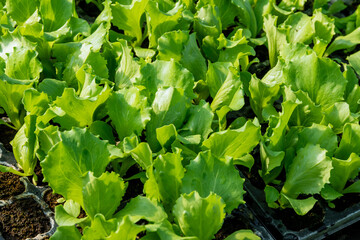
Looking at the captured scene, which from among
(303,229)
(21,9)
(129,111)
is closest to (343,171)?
(303,229)

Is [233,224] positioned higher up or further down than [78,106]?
further down

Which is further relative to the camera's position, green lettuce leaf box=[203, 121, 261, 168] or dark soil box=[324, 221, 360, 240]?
dark soil box=[324, 221, 360, 240]

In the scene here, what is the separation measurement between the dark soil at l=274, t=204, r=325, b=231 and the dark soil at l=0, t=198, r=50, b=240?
64 cm

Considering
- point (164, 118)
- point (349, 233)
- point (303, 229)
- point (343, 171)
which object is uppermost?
point (164, 118)

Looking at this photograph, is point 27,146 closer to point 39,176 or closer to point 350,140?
point 39,176

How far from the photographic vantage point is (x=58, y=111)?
48.3 inches

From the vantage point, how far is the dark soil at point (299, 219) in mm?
1333

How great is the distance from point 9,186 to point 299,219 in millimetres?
810

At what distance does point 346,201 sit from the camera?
143 cm

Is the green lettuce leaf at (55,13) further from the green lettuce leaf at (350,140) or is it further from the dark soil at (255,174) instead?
the green lettuce leaf at (350,140)

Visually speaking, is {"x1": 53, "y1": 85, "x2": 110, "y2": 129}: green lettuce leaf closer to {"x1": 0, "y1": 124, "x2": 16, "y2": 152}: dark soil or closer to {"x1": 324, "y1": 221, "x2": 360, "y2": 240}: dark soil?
{"x1": 0, "y1": 124, "x2": 16, "y2": 152}: dark soil

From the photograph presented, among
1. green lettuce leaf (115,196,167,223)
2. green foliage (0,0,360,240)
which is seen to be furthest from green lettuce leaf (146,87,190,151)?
green lettuce leaf (115,196,167,223)

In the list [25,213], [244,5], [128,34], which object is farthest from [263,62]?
[25,213]

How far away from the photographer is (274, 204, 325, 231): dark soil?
1.33 m
